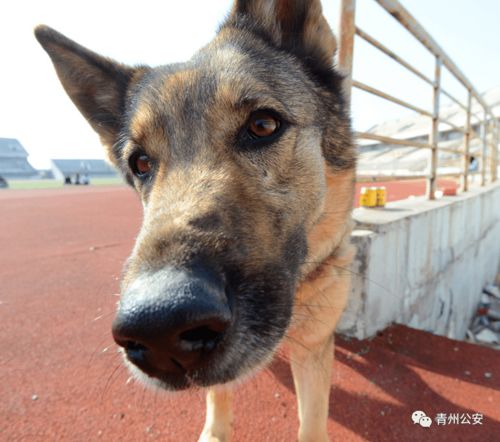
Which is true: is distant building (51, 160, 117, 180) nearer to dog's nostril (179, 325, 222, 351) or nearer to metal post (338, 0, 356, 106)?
metal post (338, 0, 356, 106)

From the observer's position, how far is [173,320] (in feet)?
2.94

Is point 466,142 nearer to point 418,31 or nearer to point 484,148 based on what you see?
point 484,148

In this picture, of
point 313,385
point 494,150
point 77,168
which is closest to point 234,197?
point 313,385

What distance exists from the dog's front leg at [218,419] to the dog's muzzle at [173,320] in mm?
1090

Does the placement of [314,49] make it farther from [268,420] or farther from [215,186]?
[268,420]

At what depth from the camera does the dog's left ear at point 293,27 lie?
2246 millimetres

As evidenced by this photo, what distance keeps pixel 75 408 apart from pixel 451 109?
6183 cm

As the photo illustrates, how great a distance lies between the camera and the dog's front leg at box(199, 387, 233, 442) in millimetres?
1947

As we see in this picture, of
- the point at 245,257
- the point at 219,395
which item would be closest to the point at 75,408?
the point at 219,395

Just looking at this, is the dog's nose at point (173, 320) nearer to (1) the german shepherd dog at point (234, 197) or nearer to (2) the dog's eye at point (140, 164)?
(1) the german shepherd dog at point (234, 197)

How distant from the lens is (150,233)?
4.16ft

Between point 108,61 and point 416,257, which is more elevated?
point 108,61

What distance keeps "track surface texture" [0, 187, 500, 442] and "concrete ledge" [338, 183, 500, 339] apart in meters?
0.31

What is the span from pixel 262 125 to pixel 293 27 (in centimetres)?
103
